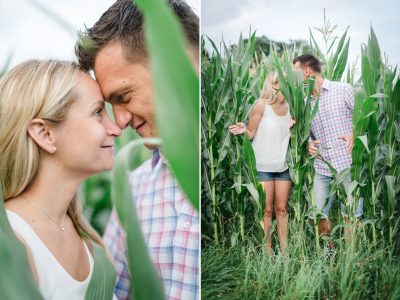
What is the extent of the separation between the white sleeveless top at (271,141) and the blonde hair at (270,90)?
0.10 feet

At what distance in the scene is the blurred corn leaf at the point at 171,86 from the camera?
1.16 meters

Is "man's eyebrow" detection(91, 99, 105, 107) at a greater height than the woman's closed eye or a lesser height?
greater

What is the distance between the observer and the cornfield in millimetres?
2543

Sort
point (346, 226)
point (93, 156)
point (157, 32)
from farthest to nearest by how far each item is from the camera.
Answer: point (346, 226) → point (93, 156) → point (157, 32)

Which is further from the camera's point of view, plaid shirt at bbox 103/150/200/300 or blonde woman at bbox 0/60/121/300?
plaid shirt at bbox 103/150/200/300

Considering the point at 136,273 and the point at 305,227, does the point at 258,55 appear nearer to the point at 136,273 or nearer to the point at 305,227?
the point at 305,227

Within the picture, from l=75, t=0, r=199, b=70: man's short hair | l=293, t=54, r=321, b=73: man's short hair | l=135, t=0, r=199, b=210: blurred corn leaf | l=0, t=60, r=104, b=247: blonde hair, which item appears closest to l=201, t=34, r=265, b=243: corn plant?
l=293, t=54, r=321, b=73: man's short hair

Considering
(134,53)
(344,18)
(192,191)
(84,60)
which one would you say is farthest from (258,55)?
(192,191)

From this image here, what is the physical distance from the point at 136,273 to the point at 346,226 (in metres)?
1.53

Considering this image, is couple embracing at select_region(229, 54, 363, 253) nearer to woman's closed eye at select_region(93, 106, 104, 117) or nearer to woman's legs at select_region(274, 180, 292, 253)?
woman's legs at select_region(274, 180, 292, 253)

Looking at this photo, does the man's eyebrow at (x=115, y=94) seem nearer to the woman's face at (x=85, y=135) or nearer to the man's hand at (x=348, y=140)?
the woman's face at (x=85, y=135)

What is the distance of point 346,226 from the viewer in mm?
2559

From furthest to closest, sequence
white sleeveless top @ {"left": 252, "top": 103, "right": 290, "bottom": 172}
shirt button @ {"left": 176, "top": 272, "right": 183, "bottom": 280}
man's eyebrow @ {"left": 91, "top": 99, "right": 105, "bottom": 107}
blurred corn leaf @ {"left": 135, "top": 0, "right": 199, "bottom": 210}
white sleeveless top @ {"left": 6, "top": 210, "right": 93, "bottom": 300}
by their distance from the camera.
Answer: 1. white sleeveless top @ {"left": 252, "top": 103, "right": 290, "bottom": 172}
2. shirt button @ {"left": 176, "top": 272, "right": 183, "bottom": 280}
3. man's eyebrow @ {"left": 91, "top": 99, "right": 105, "bottom": 107}
4. white sleeveless top @ {"left": 6, "top": 210, "right": 93, "bottom": 300}
5. blurred corn leaf @ {"left": 135, "top": 0, "right": 199, "bottom": 210}

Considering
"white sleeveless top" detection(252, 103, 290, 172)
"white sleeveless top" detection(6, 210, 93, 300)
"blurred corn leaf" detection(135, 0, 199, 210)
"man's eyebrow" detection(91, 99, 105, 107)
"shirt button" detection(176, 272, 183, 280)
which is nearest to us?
"blurred corn leaf" detection(135, 0, 199, 210)
